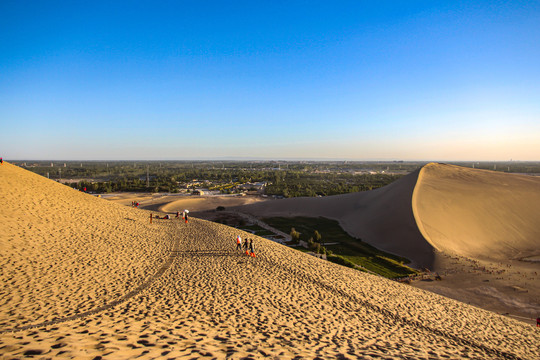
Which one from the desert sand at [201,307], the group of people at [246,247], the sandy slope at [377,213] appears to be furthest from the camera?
the sandy slope at [377,213]

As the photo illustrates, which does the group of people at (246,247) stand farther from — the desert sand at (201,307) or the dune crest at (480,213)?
the dune crest at (480,213)

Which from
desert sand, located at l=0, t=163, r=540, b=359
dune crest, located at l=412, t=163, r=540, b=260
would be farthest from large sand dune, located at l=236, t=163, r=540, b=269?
desert sand, located at l=0, t=163, r=540, b=359

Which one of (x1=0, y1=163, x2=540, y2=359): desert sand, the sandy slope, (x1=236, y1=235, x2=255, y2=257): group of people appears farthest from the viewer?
the sandy slope

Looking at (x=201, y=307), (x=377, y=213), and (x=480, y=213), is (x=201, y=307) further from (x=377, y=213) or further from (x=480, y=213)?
(x=480, y=213)

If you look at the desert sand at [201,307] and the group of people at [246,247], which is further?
the group of people at [246,247]

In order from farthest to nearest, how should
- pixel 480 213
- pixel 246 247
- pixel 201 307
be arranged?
pixel 480 213
pixel 246 247
pixel 201 307

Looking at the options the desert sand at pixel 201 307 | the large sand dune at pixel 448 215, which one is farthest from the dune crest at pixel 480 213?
the desert sand at pixel 201 307

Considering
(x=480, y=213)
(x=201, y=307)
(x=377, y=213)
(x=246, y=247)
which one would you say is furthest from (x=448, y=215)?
(x=201, y=307)

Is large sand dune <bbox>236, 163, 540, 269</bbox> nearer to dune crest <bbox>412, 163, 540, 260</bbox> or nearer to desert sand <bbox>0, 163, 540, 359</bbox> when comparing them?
dune crest <bbox>412, 163, 540, 260</bbox>
